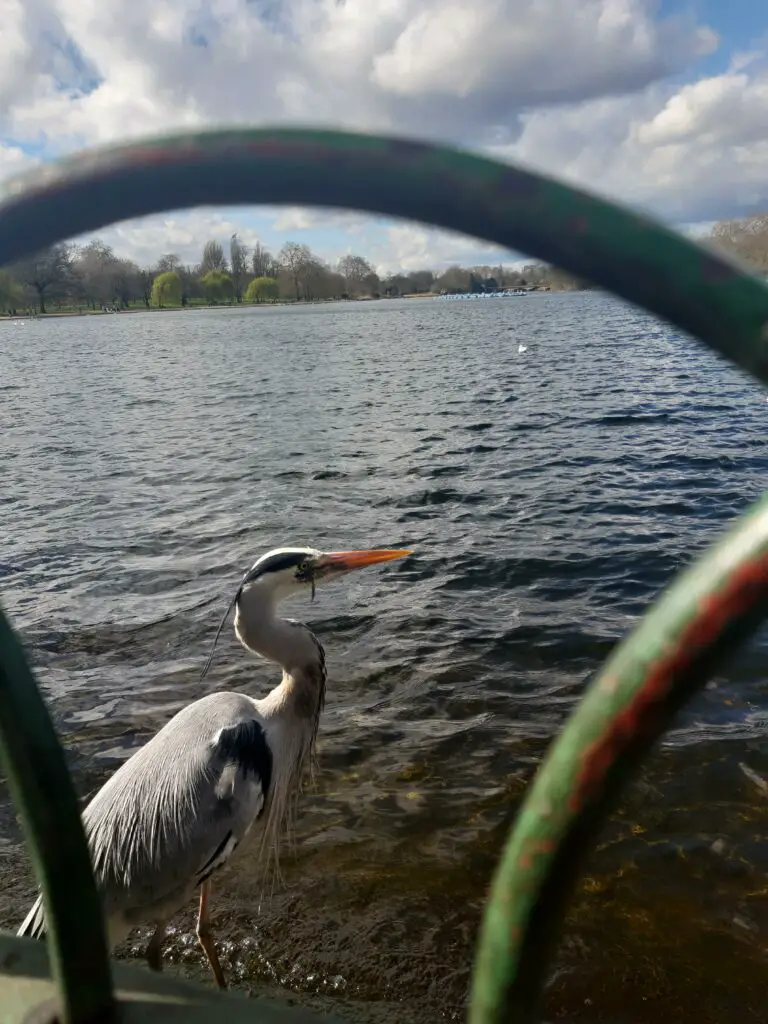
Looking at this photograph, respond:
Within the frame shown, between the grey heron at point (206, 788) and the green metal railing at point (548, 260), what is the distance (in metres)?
3.12

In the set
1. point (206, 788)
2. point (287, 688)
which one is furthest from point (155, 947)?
point (287, 688)

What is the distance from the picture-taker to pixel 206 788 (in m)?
3.90

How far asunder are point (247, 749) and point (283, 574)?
0.95 metres

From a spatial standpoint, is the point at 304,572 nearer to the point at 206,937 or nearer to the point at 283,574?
the point at 283,574

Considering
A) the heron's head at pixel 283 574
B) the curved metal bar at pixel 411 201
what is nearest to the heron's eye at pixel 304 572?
the heron's head at pixel 283 574

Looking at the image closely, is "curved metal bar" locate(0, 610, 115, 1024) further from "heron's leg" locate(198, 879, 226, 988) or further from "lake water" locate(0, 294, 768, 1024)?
"heron's leg" locate(198, 879, 226, 988)

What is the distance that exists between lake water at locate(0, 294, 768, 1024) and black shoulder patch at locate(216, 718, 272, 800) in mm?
1044

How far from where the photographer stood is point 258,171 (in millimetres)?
778

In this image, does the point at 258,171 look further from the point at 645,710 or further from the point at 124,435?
the point at 124,435

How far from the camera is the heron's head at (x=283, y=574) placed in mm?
4492

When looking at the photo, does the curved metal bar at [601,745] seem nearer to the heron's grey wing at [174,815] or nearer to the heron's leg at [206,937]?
the heron's grey wing at [174,815]

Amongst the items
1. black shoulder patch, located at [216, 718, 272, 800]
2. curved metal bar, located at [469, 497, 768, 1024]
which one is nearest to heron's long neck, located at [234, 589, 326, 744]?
black shoulder patch, located at [216, 718, 272, 800]

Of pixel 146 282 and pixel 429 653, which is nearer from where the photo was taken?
pixel 429 653

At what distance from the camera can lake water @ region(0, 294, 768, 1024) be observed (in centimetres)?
430
